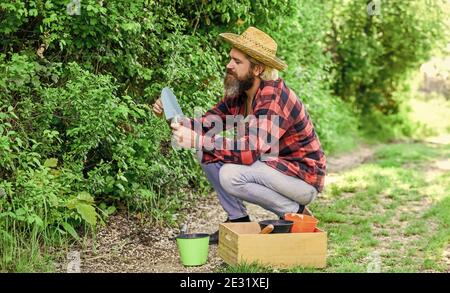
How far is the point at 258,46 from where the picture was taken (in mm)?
4723

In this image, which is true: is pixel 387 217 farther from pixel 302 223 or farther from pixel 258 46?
pixel 258 46

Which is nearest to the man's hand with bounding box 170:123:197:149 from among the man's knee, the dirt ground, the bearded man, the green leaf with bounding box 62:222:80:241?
the bearded man

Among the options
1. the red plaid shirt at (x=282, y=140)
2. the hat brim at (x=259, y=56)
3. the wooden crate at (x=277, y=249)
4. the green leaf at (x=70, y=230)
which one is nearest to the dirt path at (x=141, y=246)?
the green leaf at (x=70, y=230)

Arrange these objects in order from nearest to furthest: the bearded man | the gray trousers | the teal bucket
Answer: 1. the teal bucket
2. the bearded man
3. the gray trousers

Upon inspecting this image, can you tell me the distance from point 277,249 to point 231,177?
617mm

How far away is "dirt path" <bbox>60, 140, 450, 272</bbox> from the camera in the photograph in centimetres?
451

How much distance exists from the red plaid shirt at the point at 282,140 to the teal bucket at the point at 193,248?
0.56m

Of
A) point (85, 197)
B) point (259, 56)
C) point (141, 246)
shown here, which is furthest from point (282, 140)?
point (85, 197)

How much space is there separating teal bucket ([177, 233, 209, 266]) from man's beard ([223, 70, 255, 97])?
A: 3.24ft

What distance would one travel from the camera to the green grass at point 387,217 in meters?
4.74

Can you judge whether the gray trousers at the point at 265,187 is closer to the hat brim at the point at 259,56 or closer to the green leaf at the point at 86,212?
the hat brim at the point at 259,56

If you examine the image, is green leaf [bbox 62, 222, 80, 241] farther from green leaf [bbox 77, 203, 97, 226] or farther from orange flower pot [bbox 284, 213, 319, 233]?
orange flower pot [bbox 284, 213, 319, 233]

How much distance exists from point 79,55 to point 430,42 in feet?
30.6

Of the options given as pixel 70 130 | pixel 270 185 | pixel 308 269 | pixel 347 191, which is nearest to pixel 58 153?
pixel 70 130
